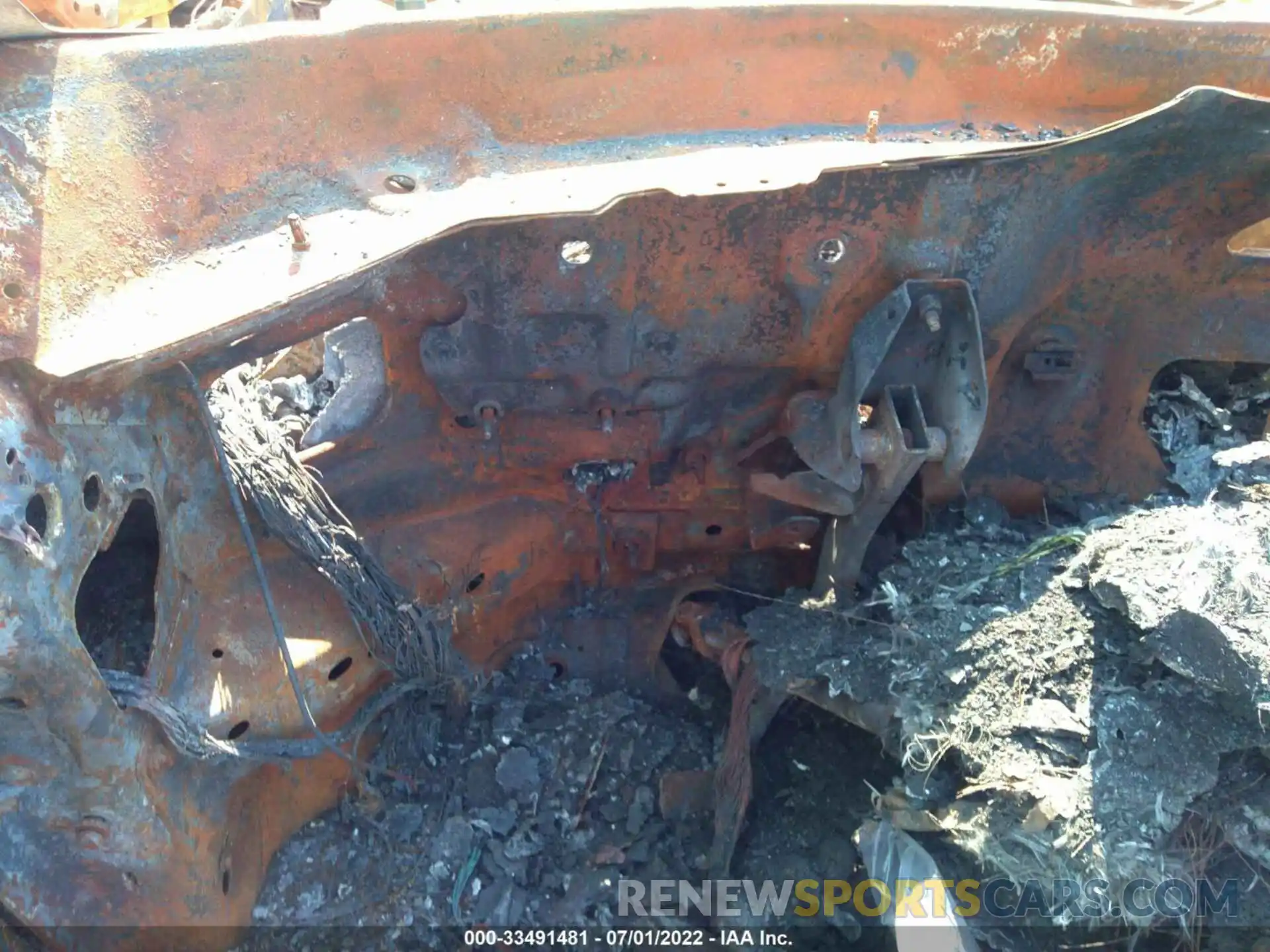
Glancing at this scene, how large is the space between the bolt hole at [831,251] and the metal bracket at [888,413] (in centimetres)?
15

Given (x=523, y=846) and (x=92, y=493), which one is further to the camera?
(x=523, y=846)

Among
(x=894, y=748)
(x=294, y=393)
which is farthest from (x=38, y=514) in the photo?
(x=894, y=748)

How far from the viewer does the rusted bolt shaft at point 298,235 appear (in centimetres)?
180

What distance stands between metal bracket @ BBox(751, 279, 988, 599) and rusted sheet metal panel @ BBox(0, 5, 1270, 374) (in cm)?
48

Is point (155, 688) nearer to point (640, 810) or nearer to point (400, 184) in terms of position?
point (400, 184)

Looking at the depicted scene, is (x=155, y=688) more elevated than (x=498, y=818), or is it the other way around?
(x=155, y=688)

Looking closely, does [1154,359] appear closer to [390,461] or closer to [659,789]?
[659,789]

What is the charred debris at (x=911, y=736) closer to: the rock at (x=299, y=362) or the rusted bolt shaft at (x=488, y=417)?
the rock at (x=299, y=362)

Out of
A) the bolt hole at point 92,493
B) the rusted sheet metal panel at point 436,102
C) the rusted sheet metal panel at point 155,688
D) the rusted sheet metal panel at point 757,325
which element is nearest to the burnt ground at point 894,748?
the rusted sheet metal panel at point 155,688

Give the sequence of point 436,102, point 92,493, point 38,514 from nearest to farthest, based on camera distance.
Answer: point 38,514 → point 92,493 → point 436,102

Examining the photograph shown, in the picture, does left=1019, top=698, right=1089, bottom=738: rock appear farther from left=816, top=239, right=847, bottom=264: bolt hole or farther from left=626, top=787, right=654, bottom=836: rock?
left=626, top=787, right=654, bottom=836: rock

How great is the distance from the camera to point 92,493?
5.40ft

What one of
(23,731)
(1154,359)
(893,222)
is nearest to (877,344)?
Result: (893,222)

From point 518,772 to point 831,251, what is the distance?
5.73ft
